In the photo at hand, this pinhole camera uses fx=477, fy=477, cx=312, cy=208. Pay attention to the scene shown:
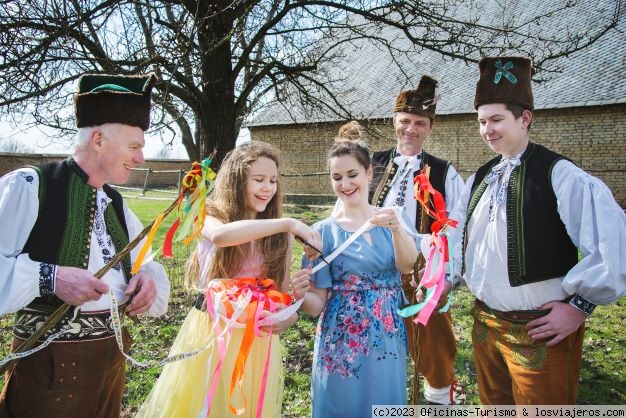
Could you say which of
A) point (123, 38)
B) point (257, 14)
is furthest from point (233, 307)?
point (257, 14)

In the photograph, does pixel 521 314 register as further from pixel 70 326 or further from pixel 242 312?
pixel 70 326

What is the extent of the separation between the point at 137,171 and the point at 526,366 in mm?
30145

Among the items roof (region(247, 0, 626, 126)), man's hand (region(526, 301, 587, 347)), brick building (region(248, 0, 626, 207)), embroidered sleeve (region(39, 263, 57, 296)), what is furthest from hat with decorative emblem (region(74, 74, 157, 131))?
roof (region(247, 0, 626, 126))

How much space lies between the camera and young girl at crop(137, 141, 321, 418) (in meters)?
2.50

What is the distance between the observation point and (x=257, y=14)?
21.7ft

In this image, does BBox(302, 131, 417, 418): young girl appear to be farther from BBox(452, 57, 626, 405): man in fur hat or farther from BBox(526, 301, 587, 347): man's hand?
BBox(526, 301, 587, 347): man's hand

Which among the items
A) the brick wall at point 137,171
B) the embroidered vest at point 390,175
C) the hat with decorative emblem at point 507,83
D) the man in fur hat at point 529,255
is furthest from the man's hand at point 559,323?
the brick wall at point 137,171

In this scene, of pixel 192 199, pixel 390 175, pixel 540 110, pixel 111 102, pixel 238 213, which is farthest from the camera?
pixel 540 110

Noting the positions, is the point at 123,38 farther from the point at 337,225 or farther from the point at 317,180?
the point at 317,180

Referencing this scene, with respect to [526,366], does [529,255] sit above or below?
above

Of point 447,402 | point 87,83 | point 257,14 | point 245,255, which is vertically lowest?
point 447,402

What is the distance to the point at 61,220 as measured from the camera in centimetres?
200

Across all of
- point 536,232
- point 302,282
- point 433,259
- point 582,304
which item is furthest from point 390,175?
point 582,304

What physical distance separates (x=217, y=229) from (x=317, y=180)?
53.8 feet
